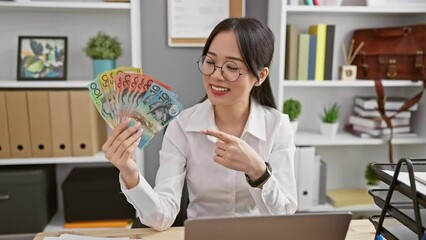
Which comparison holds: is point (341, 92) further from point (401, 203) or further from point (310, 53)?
point (401, 203)

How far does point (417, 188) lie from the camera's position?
832 mm

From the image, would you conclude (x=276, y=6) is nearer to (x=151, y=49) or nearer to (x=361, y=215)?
(x=151, y=49)

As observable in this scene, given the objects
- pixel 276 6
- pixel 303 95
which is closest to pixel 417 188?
pixel 276 6

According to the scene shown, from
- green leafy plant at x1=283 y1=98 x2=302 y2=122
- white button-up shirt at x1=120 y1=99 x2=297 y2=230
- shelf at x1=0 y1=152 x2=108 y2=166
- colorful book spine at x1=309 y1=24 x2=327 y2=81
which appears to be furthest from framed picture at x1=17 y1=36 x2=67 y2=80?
colorful book spine at x1=309 y1=24 x2=327 y2=81

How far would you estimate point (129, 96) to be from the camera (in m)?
1.13

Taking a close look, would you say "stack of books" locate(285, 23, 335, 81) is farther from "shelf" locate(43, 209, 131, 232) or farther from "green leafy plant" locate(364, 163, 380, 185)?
"shelf" locate(43, 209, 131, 232)

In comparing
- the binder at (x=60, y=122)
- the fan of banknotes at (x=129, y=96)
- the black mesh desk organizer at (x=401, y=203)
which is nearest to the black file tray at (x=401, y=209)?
the black mesh desk organizer at (x=401, y=203)

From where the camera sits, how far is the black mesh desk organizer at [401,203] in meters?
0.81

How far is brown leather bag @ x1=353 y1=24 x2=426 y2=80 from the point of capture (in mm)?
2270

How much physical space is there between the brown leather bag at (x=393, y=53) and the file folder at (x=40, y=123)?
1742mm

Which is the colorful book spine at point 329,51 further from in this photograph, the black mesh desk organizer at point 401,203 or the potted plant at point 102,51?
the black mesh desk organizer at point 401,203

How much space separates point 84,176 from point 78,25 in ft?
2.79

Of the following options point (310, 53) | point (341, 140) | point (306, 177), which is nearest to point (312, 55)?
point (310, 53)

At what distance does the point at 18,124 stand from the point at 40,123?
0.36 feet
